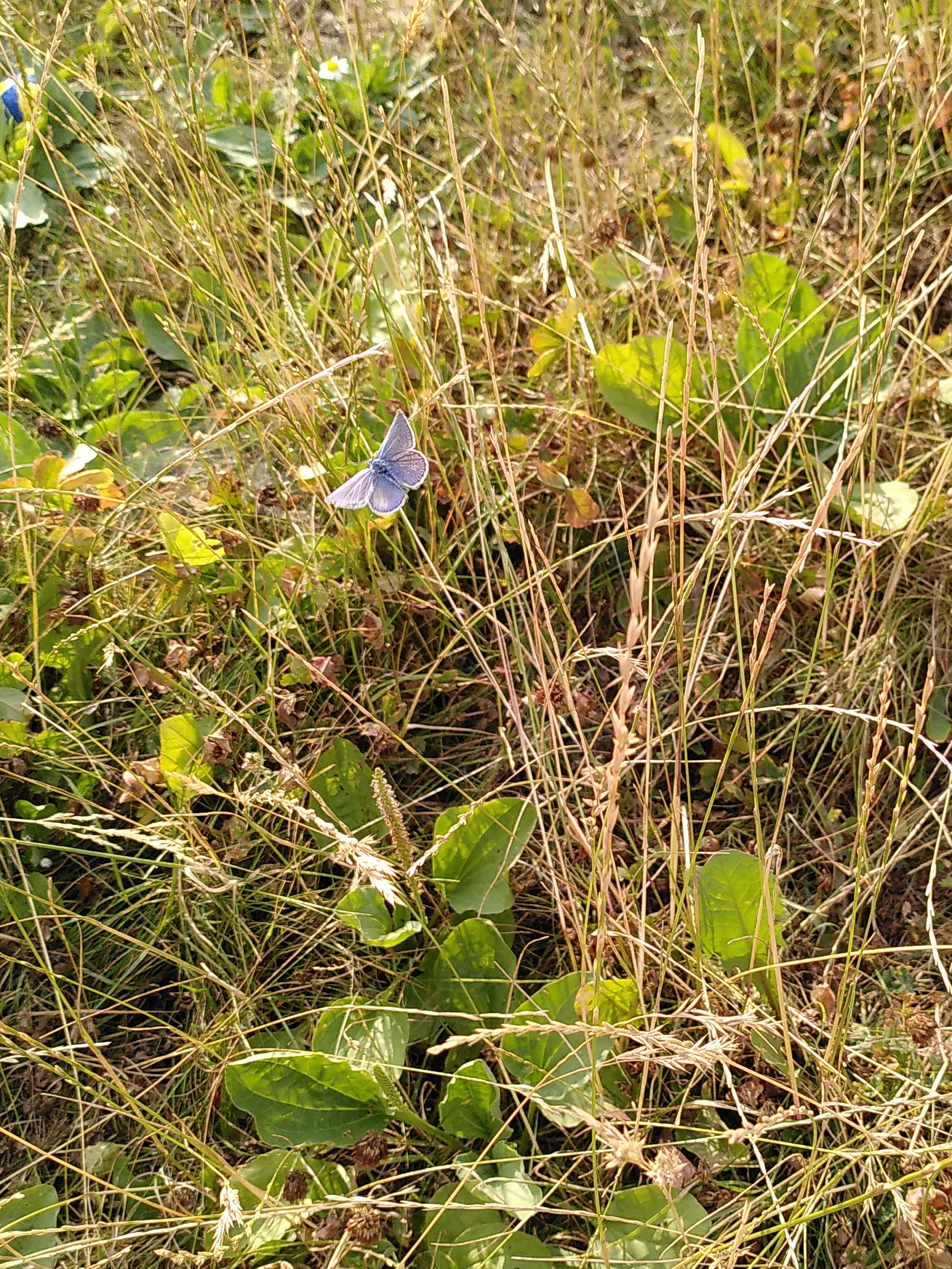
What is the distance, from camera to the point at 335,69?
2.15 meters

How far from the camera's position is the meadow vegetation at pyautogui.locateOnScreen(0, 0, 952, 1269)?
1065 millimetres

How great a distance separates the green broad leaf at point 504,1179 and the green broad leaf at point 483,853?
0.26 m

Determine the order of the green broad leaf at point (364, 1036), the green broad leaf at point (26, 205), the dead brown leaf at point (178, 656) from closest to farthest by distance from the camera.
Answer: the green broad leaf at point (364, 1036) → the dead brown leaf at point (178, 656) → the green broad leaf at point (26, 205)

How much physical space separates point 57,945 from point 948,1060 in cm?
109

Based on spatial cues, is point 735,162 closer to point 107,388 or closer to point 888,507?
point 888,507

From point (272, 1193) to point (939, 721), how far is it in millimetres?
1036

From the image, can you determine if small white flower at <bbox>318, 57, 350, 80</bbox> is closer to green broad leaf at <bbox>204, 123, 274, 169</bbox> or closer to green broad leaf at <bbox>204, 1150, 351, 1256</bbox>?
green broad leaf at <bbox>204, 123, 274, 169</bbox>

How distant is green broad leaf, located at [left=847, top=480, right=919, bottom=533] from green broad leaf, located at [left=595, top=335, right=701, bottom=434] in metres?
0.29

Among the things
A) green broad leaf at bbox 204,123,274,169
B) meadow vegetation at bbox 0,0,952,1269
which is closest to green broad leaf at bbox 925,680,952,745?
meadow vegetation at bbox 0,0,952,1269

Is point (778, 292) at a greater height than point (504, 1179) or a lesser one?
greater

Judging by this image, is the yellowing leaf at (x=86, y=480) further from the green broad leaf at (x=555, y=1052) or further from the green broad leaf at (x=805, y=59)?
the green broad leaf at (x=805, y=59)

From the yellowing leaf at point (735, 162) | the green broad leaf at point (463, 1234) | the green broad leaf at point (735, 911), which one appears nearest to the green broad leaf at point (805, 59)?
the yellowing leaf at point (735, 162)

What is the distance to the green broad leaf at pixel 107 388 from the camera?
173 cm

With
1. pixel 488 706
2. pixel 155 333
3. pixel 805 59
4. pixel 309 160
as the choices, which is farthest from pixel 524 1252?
pixel 805 59
